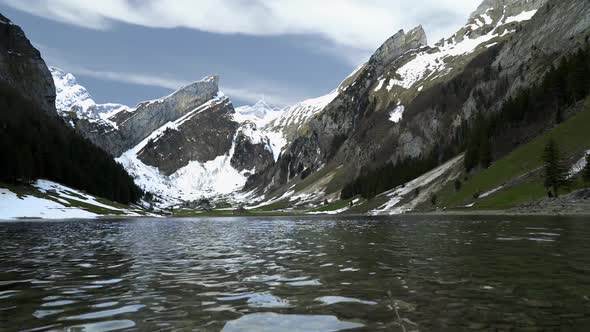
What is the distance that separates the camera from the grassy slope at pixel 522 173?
319ft

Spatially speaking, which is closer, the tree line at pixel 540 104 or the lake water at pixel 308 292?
the lake water at pixel 308 292

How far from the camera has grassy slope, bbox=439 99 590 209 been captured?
9712 cm

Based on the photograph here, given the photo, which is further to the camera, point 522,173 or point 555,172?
point 522,173

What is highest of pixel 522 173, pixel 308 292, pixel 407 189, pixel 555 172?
pixel 522 173

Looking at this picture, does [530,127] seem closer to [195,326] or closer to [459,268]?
[459,268]

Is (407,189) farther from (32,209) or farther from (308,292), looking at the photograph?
(308,292)

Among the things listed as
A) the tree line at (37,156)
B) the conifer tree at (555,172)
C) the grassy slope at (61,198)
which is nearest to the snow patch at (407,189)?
the conifer tree at (555,172)

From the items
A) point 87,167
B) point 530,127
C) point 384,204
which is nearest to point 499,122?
point 530,127

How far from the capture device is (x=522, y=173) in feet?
353

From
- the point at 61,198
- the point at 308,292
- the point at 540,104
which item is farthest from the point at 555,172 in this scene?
the point at 61,198

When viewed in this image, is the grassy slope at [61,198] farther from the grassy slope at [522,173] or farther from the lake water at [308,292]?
the lake water at [308,292]

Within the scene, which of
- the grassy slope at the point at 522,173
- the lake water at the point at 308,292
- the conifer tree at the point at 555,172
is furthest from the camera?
the grassy slope at the point at 522,173

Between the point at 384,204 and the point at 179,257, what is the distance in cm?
14313

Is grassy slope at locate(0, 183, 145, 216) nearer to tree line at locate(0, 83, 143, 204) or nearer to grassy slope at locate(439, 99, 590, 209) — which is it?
tree line at locate(0, 83, 143, 204)
